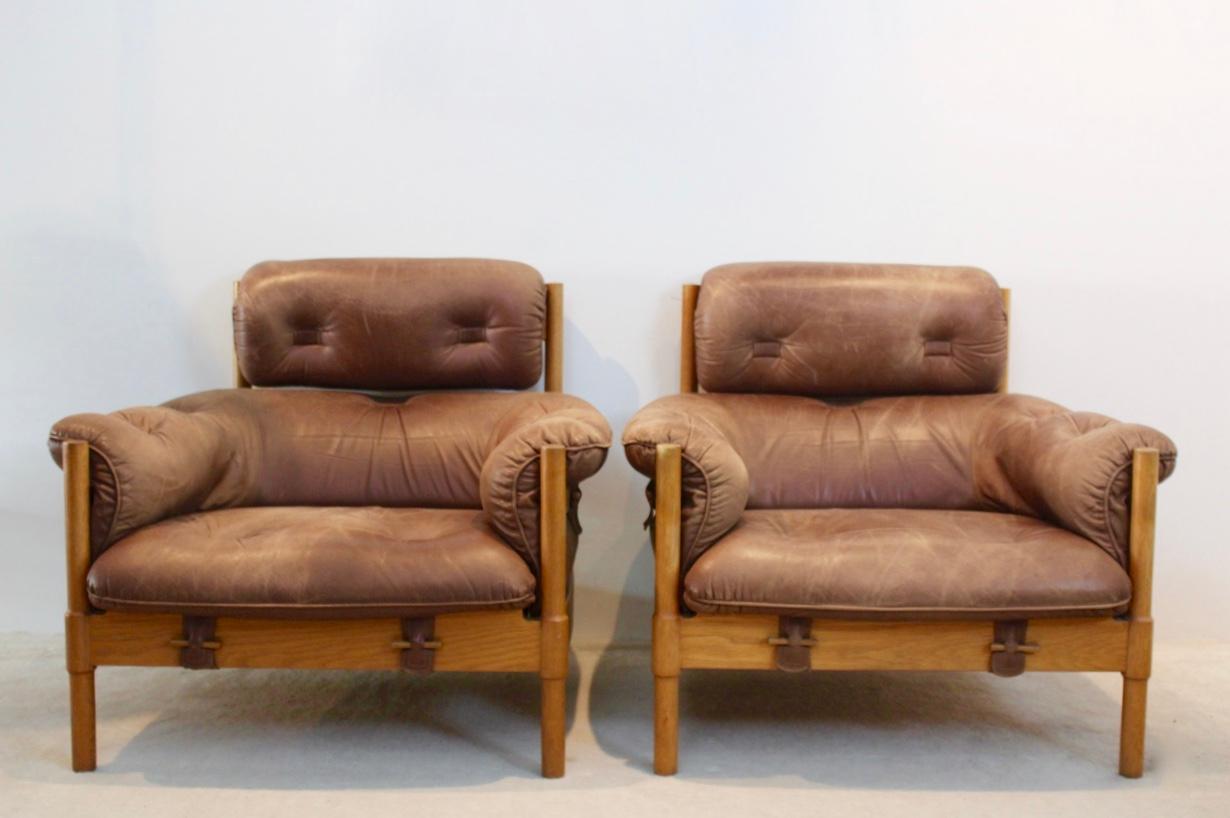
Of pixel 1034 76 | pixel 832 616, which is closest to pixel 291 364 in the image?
pixel 832 616

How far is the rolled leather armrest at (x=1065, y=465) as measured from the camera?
6.16 feet

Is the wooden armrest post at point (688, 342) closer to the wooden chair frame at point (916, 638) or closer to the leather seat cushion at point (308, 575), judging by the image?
the wooden chair frame at point (916, 638)

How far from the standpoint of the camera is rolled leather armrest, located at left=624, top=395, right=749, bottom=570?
1887mm

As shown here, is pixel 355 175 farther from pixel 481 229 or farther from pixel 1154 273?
pixel 1154 273

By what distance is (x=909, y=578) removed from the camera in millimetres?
1808

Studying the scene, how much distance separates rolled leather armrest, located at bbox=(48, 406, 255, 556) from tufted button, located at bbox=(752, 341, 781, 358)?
1.12 m

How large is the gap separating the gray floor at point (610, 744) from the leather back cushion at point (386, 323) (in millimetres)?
668

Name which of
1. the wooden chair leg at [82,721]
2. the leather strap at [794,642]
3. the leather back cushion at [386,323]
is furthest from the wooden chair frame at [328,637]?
the leather back cushion at [386,323]

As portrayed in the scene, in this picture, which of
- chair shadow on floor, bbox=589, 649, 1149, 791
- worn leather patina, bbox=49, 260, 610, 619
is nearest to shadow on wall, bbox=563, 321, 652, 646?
chair shadow on floor, bbox=589, 649, 1149, 791

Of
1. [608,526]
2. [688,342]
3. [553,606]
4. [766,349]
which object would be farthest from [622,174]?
[553,606]

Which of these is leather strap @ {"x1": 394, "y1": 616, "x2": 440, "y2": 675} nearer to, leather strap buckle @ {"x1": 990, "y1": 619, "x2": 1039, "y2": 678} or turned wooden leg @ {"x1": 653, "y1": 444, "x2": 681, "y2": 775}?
turned wooden leg @ {"x1": 653, "y1": 444, "x2": 681, "y2": 775}

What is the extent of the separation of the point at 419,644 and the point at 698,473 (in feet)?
1.81

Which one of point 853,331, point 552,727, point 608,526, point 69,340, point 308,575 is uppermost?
point 853,331

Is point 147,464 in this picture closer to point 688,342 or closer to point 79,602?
point 79,602
